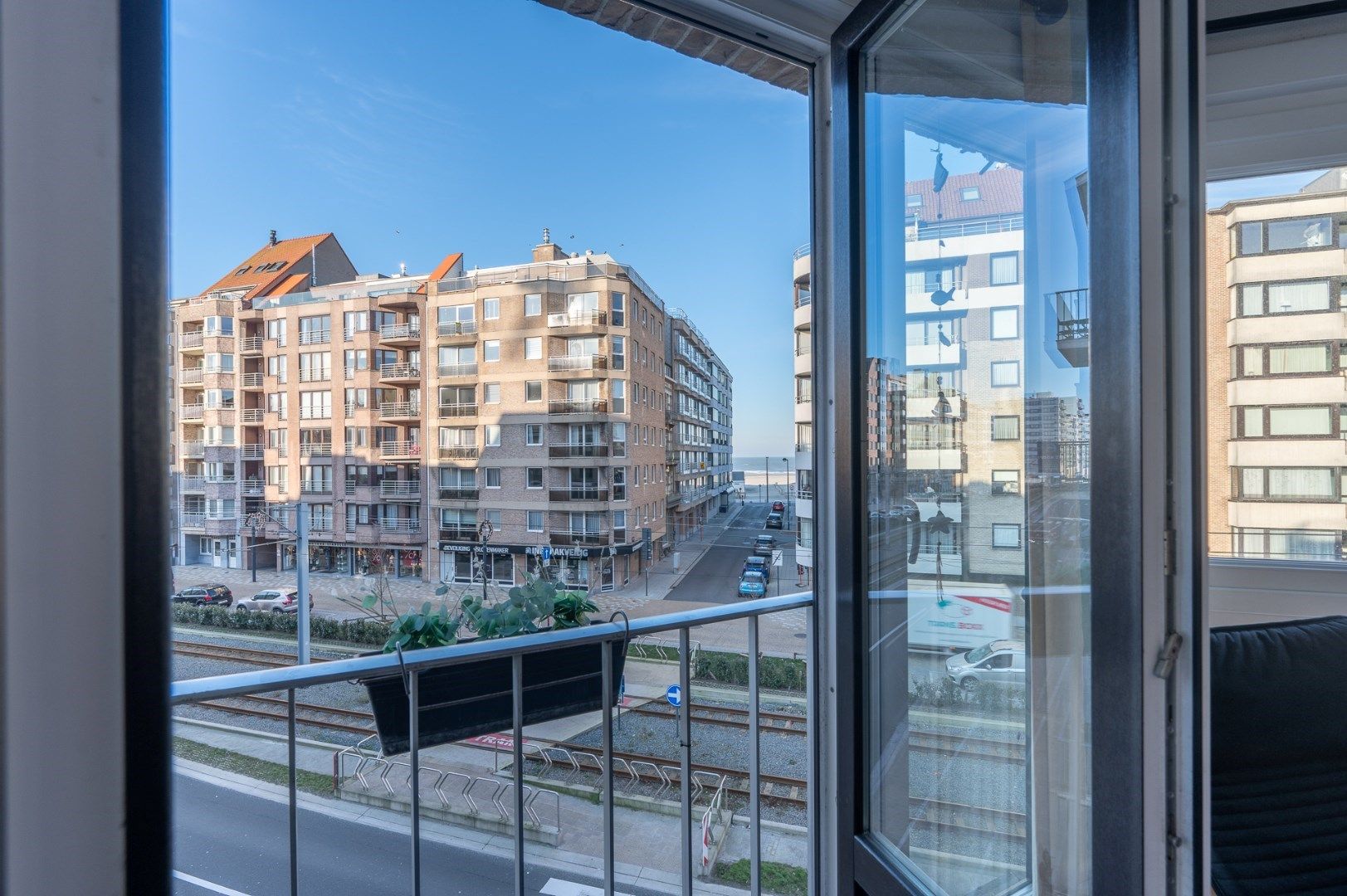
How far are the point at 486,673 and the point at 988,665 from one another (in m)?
0.91

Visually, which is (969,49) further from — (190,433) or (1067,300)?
(190,433)

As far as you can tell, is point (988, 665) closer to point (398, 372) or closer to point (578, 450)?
point (578, 450)

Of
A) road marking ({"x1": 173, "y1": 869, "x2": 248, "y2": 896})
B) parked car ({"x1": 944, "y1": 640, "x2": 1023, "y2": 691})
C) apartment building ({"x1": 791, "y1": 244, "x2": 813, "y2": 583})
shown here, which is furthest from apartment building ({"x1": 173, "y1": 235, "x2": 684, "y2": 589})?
parked car ({"x1": 944, "y1": 640, "x2": 1023, "y2": 691})

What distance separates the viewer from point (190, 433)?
89 centimetres

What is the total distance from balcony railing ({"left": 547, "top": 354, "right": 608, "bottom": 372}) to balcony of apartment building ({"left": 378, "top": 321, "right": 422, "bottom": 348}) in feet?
0.92

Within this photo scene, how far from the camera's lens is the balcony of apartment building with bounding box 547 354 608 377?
4.76ft

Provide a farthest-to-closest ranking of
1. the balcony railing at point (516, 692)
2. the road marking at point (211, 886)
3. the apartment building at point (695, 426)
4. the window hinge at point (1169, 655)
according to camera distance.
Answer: the apartment building at point (695, 426) < the road marking at point (211, 886) < the balcony railing at point (516, 692) < the window hinge at point (1169, 655)

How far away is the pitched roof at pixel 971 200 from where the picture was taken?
0.93 meters

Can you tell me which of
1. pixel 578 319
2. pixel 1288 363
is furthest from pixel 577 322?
pixel 1288 363

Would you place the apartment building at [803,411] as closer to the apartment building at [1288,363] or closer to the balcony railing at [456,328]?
the balcony railing at [456,328]

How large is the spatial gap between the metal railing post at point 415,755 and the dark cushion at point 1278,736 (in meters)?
1.55

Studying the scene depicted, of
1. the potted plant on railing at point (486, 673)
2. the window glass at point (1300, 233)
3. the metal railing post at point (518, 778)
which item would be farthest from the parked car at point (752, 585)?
the window glass at point (1300, 233)

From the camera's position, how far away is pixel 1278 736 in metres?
1.37

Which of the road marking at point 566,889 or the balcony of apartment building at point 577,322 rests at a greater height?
the balcony of apartment building at point 577,322
